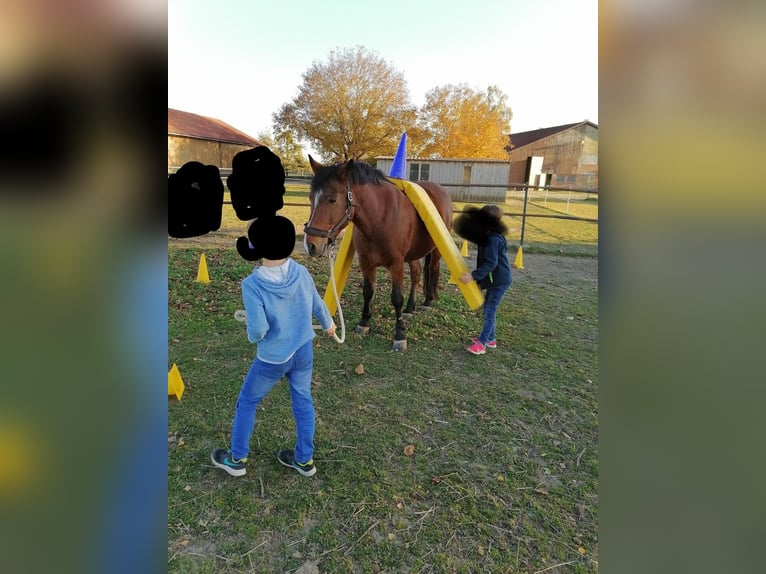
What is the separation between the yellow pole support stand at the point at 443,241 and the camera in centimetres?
437

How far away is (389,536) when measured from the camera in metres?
2.20

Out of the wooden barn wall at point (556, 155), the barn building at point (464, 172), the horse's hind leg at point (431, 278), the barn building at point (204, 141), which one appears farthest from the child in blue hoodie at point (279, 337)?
the wooden barn wall at point (556, 155)

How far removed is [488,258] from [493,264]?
82mm

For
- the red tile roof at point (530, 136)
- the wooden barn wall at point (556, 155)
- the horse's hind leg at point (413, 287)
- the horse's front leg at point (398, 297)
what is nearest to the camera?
the horse's front leg at point (398, 297)

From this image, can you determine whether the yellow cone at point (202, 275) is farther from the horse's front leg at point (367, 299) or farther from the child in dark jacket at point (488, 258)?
the child in dark jacket at point (488, 258)

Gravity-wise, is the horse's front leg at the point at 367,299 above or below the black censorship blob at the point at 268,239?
below

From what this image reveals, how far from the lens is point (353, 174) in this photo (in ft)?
12.6

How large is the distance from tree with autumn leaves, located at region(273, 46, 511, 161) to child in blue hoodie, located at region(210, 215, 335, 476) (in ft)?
69.6

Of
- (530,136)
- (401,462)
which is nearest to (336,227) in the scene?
(401,462)

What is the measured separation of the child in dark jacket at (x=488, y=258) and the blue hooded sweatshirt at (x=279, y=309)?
236cm

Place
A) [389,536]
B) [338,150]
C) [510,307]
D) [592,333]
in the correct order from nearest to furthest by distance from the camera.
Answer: [389,536]
[592,333]
[510,307]
[338,150]
